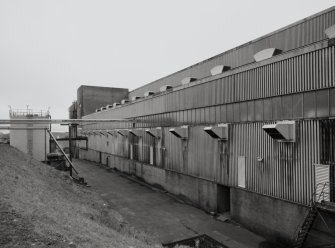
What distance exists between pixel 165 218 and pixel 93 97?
5015 centimetres

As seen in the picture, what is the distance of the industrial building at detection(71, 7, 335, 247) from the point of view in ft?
44.6

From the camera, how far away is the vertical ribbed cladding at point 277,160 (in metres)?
14.0

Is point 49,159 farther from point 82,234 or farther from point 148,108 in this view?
point 82,234

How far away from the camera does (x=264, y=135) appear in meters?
16.7

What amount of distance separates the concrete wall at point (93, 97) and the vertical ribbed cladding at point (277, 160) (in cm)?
5068

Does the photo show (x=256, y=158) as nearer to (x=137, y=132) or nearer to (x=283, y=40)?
(x=283, y=40)

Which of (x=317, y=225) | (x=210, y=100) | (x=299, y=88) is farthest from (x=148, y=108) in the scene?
(x=317, y=225)

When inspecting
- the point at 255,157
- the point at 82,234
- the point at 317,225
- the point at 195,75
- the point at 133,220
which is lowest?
the point at 133,220

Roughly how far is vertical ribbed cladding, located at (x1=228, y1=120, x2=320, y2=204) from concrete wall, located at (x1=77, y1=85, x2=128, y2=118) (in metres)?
50.7

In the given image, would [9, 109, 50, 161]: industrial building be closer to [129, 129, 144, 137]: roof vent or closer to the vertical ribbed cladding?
[129, 129, 144, 137]: roof vent

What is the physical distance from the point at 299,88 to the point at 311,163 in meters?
4.13

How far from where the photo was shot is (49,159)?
3362 centimetres

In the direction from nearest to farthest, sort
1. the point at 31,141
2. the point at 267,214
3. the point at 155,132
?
1. the point at 267,214
2. the point at 155,132
3. the point at 31,141

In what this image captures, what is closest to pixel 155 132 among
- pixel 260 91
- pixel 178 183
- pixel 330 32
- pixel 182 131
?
pixel 182 131
